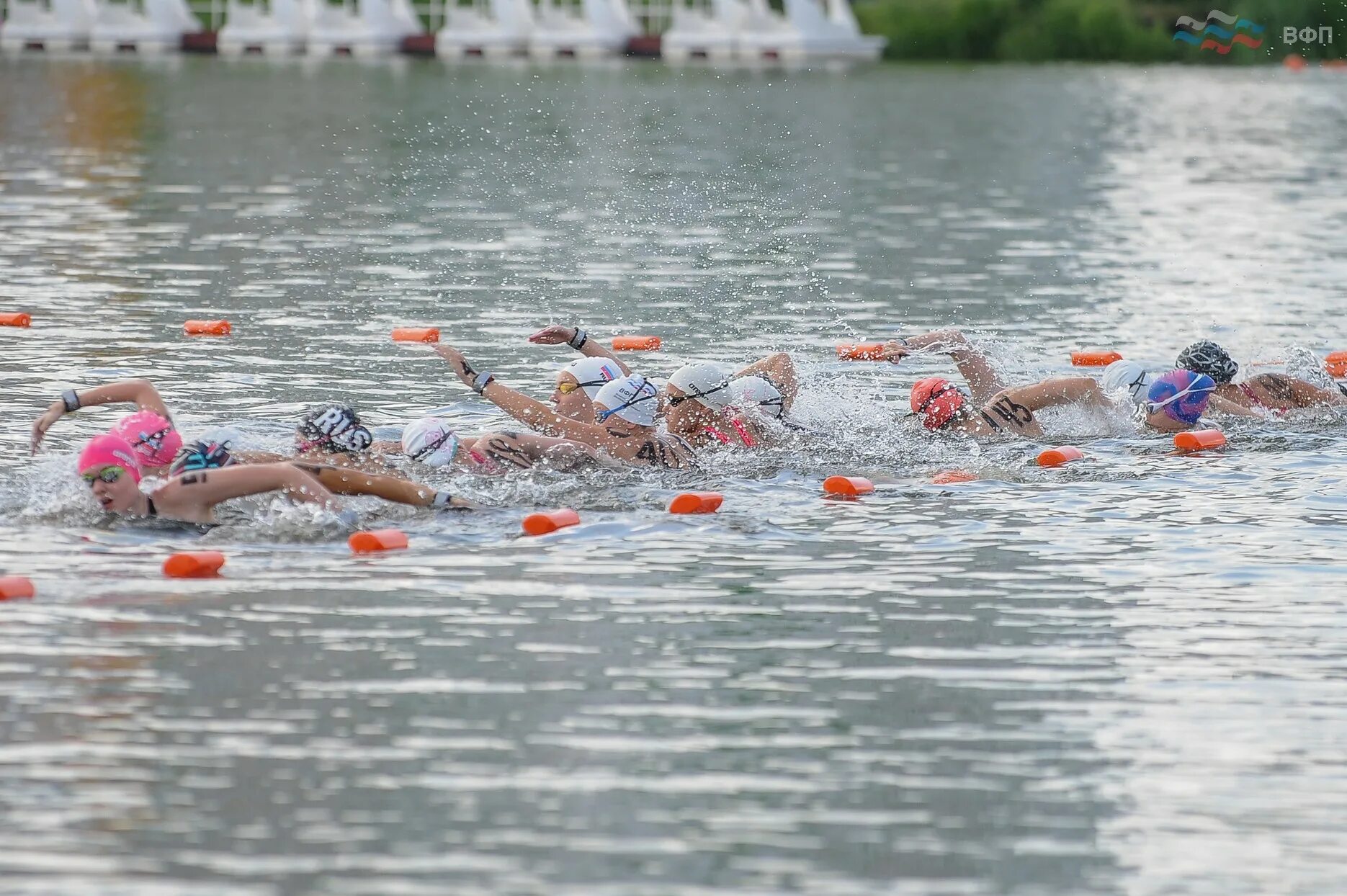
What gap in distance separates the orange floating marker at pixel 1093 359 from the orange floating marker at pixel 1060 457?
15.3 feet

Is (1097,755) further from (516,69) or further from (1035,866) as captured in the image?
(516,69)

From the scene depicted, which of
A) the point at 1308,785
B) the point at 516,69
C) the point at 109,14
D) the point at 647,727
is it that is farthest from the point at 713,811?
the point at 109,14

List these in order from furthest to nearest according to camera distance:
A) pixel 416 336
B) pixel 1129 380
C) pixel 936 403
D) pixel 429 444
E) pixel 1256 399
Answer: pixel 416 336 < pixel 1256 399 < pixel 1129 380 < pixel 936 403 < pixel 429 444

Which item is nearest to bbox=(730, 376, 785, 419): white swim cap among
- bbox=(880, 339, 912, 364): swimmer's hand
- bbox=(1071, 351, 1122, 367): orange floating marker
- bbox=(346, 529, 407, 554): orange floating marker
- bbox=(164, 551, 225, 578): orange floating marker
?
bbox=(880, 339, 912, 364): swimmer's hand

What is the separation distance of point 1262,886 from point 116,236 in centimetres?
2826

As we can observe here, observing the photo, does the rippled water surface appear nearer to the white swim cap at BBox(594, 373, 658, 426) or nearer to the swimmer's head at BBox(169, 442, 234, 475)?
the swimmer's head at BBox(169, 442, 234, 475)

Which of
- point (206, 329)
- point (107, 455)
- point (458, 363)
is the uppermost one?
point (458, 363)

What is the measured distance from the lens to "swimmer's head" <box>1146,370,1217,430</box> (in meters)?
18.9

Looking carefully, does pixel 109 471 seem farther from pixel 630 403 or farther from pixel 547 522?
pixel 630 403

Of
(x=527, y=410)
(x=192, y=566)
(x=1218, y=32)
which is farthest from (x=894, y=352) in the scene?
(x=1218, y=32)

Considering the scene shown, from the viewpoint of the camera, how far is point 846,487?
16.4 metres

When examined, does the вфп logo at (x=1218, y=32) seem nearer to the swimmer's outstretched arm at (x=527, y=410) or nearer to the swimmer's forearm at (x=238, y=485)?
the swimmer's outstretched arm at (x=527, y=410)

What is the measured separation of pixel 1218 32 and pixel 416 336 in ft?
262

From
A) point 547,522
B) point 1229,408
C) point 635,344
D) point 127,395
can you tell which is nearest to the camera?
point 547,522
